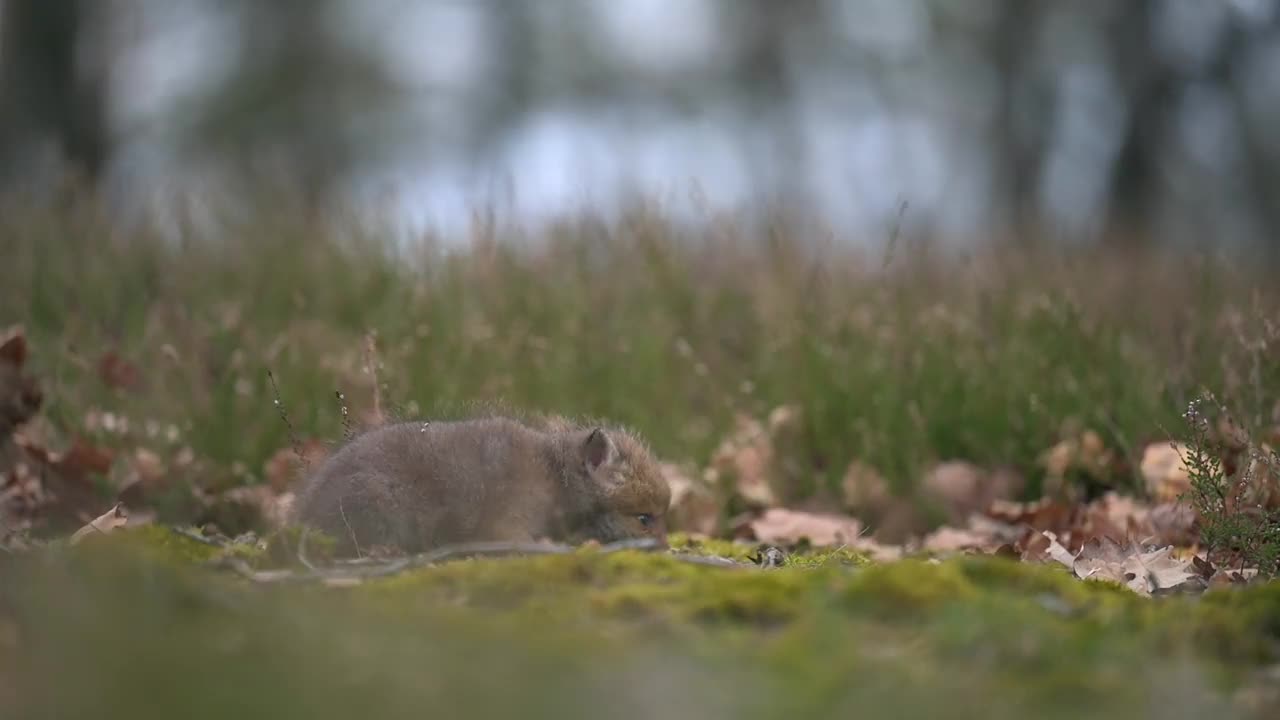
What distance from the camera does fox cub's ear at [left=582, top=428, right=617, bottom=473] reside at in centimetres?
498

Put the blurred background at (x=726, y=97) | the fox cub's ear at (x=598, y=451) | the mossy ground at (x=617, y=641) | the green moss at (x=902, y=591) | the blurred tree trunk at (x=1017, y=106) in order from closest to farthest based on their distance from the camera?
the mossy ground at (x=617, y=641) → the green moss at (x=902, y=591) → the fox cub's ear at (x=598, y=451) → the blurred background at (x=726, y=97) → the blurred tree trunk at (x=1017, y=106)

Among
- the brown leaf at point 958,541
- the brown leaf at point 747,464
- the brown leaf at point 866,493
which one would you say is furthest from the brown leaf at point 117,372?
the brown leaf at point 958,541

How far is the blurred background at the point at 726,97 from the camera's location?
2025cm

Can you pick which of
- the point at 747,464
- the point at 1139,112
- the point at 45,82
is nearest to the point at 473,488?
the point at 747,464

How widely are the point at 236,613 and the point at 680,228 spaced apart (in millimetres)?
7492

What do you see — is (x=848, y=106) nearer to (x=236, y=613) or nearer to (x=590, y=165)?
(x=590, y=165)

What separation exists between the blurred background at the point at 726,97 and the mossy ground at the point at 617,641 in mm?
8427

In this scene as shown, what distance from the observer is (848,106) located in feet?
96.1

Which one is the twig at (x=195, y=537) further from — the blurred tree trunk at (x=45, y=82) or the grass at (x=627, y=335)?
the blurred tree trunk at (x=45, y=82)

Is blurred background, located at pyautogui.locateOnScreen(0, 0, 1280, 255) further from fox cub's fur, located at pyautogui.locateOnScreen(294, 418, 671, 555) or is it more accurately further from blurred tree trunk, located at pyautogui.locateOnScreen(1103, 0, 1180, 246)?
fox cub's fur, located at pyautogui.locateOnScreen(294, 418, 671, 555)

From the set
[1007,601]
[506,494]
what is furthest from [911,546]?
[1007,601]

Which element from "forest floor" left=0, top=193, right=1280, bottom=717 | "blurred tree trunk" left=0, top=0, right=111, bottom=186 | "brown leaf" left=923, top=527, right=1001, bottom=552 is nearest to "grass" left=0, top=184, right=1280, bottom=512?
"forest floor" left=0, top=193, right=1280, bottom=717

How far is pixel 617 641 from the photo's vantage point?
10.3 ft

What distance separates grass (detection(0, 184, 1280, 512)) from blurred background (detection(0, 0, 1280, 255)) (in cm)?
249
